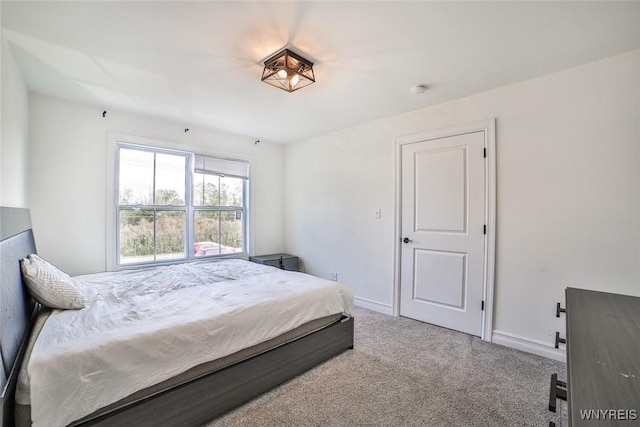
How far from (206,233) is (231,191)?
2.38 feet

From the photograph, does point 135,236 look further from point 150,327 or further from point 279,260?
point 150,327

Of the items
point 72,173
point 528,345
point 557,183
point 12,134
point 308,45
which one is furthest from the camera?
point 72,173

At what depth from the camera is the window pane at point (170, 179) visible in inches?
137

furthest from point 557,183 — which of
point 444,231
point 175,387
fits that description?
point 175,387

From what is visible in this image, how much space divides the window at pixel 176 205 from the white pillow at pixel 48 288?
1.60m

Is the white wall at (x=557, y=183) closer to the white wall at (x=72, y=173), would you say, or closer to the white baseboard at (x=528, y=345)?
the white baseboard at (x=528, y=345)

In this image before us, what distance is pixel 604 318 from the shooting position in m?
1.21

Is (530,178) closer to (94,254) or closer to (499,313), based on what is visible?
(499,313)

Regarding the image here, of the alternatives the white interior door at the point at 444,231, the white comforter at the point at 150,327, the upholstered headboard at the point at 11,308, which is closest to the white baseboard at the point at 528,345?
the white interior door at the point at 444,231

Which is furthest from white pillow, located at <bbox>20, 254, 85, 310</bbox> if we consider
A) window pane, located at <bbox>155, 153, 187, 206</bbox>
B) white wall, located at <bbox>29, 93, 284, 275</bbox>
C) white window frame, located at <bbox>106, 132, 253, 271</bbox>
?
window pane, located at <bbox>155, 153, 187, 206</bbox>

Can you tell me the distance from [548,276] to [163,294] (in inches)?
123

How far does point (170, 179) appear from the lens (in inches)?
141

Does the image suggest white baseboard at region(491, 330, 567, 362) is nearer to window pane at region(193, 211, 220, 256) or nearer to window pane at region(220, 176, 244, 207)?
window pane at region(193, 211, 220, 256)

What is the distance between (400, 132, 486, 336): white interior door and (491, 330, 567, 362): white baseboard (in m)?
0.18
